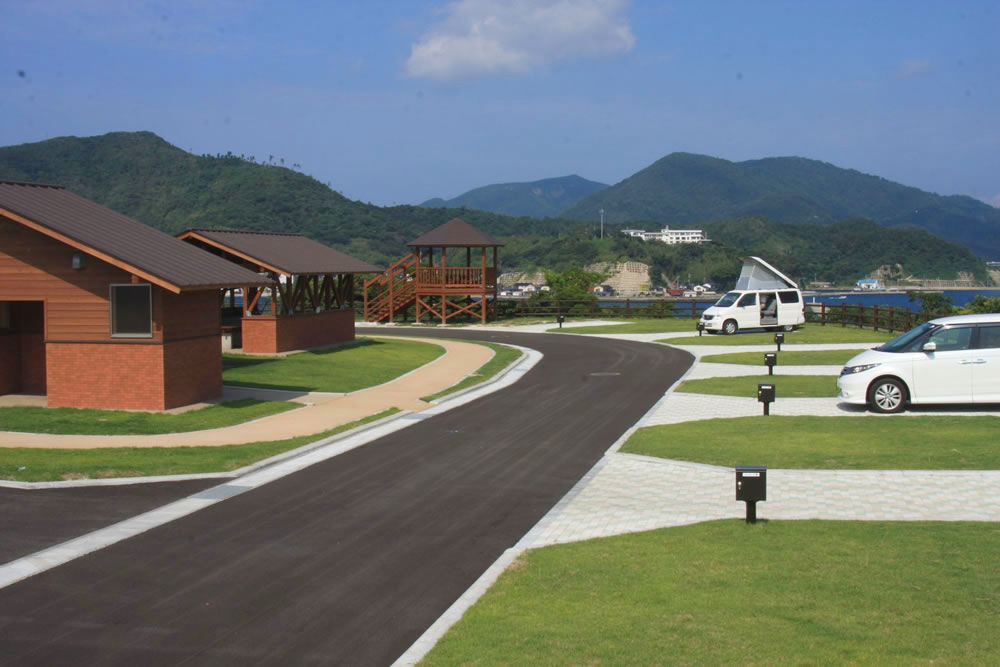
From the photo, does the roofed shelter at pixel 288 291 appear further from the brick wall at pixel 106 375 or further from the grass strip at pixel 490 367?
the brick wall at pixel 106 375

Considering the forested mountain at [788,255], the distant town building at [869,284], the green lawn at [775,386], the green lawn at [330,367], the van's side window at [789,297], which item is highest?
Result: the forested mountain at [788,255]

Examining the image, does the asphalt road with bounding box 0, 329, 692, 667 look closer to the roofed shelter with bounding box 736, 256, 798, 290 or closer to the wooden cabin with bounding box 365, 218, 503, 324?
the roofed shelter with bounding box 736, 256, 798, 290

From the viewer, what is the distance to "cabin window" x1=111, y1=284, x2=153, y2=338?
20.0 metres

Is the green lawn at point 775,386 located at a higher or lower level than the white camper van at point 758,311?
lower

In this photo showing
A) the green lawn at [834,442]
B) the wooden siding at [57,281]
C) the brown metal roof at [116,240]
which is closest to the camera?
the green lawn at [834,442]

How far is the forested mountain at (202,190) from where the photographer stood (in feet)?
445

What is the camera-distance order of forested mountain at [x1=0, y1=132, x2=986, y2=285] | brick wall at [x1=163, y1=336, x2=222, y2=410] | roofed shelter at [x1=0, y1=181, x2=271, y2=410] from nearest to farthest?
1. roofed shelter at [x1=0, y1=181, x2=271, y2=410]
2. brick wall at [x1=163, y1=336, x2=222, y2=410]
3. forested mountain at [x1=0, y1=132, x2=986, y2=285]

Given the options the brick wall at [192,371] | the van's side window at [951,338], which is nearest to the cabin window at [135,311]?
the brick wall at [192,371]

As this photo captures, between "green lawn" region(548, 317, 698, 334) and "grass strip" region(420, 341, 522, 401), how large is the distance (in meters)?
8.47

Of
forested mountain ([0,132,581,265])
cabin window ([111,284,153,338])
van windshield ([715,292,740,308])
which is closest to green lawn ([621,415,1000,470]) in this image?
Answer: cabin window ([111,284,153,338])

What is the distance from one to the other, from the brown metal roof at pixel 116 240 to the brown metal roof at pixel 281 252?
27.5 ft

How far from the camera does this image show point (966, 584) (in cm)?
836

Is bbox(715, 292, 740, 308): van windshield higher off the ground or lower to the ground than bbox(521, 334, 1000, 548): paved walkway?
higher

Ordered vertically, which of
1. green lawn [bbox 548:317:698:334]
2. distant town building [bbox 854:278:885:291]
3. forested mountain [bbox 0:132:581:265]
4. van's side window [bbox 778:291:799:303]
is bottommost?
green lawn [bbox 548:317:698:334]
